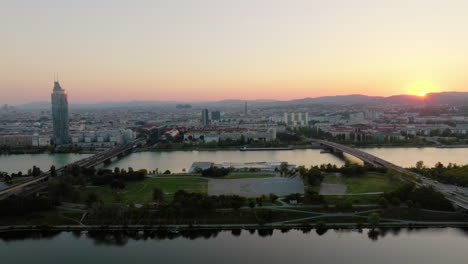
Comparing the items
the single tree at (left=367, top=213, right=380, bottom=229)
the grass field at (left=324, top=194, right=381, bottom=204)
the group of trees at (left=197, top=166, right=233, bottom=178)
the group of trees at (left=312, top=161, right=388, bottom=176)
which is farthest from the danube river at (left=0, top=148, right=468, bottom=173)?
the single tree at (left=367, top=213, right=380, bottom=229)

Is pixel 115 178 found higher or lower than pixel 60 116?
lower

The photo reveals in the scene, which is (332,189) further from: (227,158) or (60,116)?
(60,116)

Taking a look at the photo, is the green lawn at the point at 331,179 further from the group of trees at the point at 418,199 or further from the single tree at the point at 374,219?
the single tree at the point at 374,219

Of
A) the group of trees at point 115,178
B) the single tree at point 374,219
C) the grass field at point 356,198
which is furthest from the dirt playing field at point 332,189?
the group of trees at point 115,178

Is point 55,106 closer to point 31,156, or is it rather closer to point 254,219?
point 31,156

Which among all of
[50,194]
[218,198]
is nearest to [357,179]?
[218,198]

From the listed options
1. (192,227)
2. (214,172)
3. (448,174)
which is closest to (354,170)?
(448,174)

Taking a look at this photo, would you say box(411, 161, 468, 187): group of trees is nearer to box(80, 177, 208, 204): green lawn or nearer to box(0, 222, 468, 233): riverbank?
box(0, 222, 468, 233): riverbank
